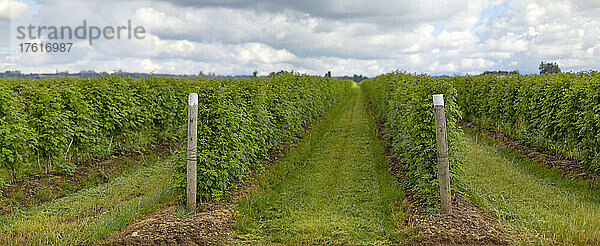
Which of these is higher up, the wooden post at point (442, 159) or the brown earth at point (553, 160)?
the wooden post at point (442, 159)

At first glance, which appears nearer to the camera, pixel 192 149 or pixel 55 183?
pixel 192 149

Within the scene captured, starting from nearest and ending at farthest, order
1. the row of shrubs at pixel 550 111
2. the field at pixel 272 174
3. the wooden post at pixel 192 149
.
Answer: the field at pixel 272 174 < the wooden post at pixel 192 149 < the row of shrubs at pixel 550 111

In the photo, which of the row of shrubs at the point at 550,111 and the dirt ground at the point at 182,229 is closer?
the dirt ground at the point at 182,229

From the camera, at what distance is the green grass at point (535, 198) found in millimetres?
5516

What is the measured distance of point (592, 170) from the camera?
8.54 meters

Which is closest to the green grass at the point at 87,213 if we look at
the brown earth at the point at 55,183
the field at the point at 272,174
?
the field at the point at 272,174

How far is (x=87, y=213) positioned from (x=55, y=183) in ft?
7.75

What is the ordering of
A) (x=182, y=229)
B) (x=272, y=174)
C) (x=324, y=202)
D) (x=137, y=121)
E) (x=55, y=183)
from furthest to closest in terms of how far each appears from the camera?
(x=137, y=121) → (x=272, y=174) → (x=55, y=183) → (x=324, y=202) → (x=182, y=229)

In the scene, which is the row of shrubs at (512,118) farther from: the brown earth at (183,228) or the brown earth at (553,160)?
the brown earth at (183,228)

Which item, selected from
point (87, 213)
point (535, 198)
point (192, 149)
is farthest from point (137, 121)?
point (535, 198)

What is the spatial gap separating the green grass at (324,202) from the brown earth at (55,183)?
12.9 ft

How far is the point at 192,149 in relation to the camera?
6230 mm

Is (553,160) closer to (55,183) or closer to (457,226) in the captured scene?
(457,226)

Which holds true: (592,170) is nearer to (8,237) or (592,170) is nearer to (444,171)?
(444,171)
